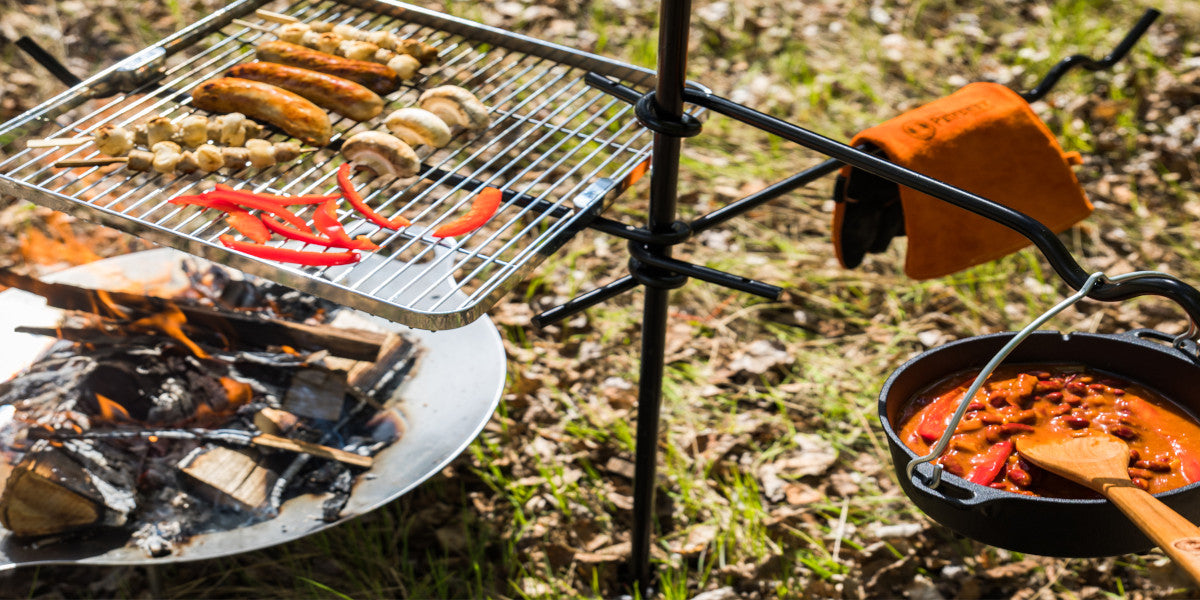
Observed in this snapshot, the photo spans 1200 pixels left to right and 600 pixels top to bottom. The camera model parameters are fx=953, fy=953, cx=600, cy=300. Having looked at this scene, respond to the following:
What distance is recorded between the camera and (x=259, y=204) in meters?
1.88

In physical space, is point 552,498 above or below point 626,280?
below

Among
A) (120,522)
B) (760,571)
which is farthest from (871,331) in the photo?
(120,522)

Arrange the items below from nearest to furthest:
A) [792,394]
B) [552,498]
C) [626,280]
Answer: [626,280] → [552,498] → [792,394]

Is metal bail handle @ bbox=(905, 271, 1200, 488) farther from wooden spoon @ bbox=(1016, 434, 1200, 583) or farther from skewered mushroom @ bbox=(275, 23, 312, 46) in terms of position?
skewered mushroom @ bbox=(275, 23, 312, 46)

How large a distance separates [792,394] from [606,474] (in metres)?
0.72

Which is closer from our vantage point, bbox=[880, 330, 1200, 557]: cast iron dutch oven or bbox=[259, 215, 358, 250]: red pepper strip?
bbox=[880, 330, 1200, 557]: cast iron dutch oven

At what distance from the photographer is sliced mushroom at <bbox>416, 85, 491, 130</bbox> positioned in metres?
2.21

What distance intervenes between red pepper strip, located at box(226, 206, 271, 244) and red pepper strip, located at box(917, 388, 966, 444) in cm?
125

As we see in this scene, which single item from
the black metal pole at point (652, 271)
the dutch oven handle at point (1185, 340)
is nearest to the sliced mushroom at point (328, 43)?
the black metal pole at point (652, 271)

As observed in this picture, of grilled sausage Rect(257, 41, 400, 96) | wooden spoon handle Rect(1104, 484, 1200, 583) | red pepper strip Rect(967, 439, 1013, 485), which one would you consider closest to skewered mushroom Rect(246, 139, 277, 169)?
grilled sausage Rect(257, 41, 400, 96)

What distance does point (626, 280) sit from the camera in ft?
6.72

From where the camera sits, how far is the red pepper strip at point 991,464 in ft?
5.06

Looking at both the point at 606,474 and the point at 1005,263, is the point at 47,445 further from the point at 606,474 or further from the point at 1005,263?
the point at 1005,263

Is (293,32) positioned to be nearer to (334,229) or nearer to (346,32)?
(346,32)
